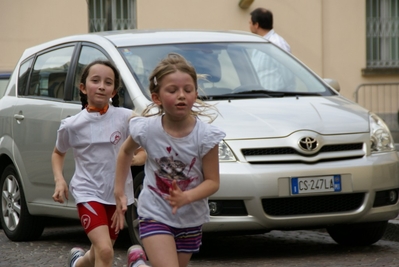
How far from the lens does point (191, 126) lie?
4863 mm

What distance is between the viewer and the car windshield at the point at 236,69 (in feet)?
27.0

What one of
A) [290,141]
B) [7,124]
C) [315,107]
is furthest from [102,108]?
[7,124]

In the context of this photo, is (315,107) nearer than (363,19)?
Yes

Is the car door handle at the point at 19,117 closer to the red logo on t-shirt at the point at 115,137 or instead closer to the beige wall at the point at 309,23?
the red logo on t-shirt at the point at 115,137

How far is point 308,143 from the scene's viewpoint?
743 centimetres

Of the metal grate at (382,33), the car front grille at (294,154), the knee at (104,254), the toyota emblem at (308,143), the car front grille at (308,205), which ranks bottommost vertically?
the knee at (104,254)

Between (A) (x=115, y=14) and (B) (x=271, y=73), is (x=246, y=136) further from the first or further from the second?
(A) (x=115, y=14)

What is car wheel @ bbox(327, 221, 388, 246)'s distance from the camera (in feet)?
26.5

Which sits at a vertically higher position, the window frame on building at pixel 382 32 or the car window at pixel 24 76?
the window frame on building at pixel 382 32

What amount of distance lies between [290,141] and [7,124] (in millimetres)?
3091

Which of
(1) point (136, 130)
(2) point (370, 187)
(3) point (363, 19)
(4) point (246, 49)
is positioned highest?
(3) point (363, 19)

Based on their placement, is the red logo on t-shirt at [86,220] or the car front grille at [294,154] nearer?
the red logo on t-shirt at [86,220]

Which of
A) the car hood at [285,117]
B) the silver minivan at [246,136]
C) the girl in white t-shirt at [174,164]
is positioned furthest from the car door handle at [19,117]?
the girl in white t-shirt at [174,164]

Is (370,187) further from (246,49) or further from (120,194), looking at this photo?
(120,194)
